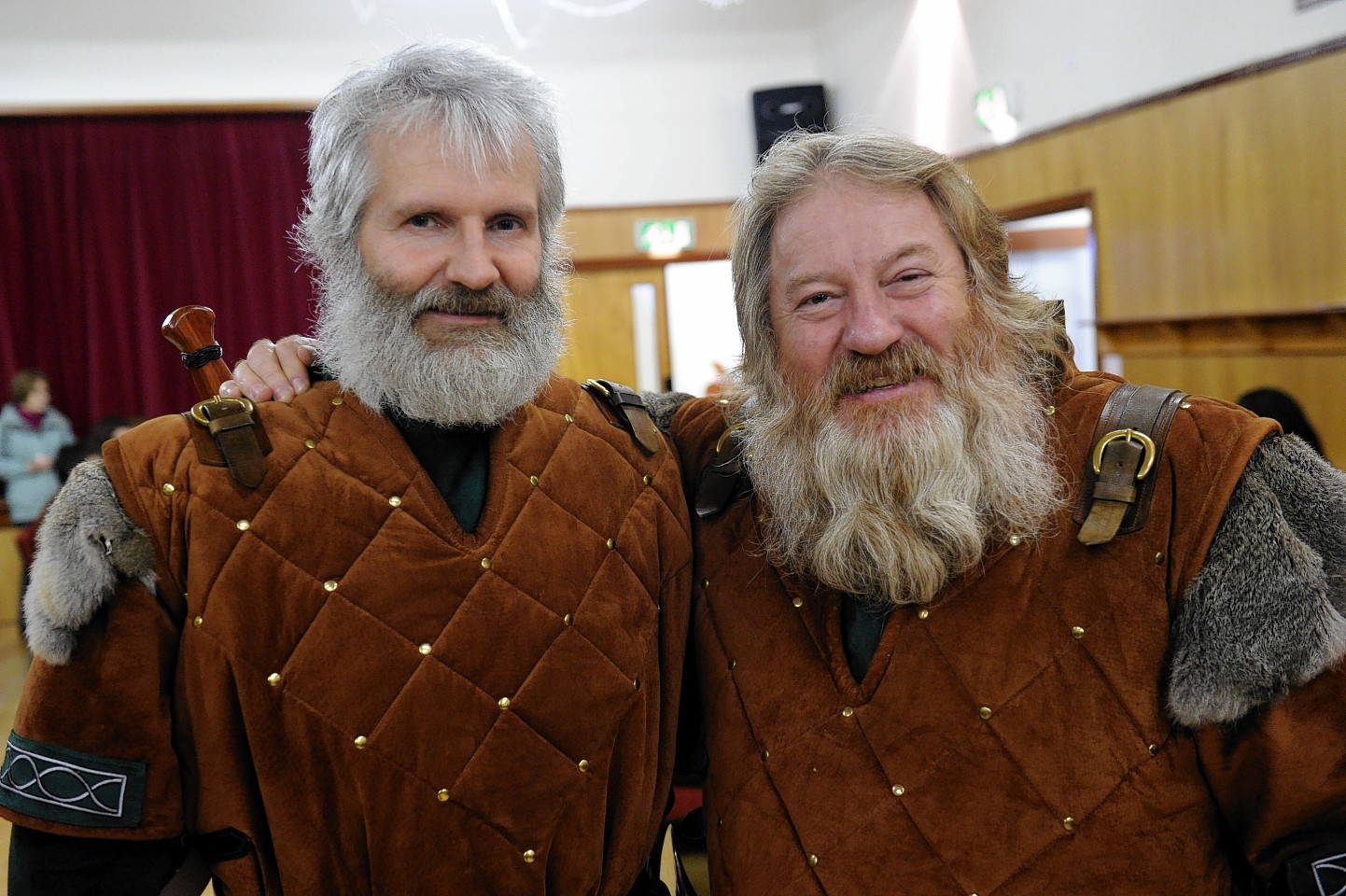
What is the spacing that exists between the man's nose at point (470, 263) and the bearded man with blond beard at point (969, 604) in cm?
51

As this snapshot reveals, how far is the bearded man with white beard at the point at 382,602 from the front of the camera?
132 cm

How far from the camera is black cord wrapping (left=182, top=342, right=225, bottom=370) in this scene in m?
1.51

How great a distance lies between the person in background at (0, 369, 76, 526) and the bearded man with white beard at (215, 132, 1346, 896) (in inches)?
276

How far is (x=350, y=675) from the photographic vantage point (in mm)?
1406

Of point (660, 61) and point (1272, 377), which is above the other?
point (660, 61)

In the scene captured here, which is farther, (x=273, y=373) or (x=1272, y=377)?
(x=1272, y=377)

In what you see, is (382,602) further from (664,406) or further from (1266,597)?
(1266,597)

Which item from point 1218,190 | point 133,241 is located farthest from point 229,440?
point 133,241

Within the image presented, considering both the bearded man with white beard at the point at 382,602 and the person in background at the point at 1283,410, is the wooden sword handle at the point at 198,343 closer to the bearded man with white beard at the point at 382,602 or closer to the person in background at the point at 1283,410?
the bearded man with white beard at the point at 382,602

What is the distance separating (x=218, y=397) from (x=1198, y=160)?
4.95 metres

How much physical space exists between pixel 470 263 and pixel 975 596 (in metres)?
0.91

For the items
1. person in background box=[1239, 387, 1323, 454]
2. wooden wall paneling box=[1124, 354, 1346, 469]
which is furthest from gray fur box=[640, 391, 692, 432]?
wooden wall paneling box=[1124, 354, 1346, 469]

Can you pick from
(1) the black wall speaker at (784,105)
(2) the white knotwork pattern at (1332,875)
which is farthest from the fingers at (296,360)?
(1) the black wall speaker at (784,105)

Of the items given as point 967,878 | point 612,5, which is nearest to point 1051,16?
point 612,5
